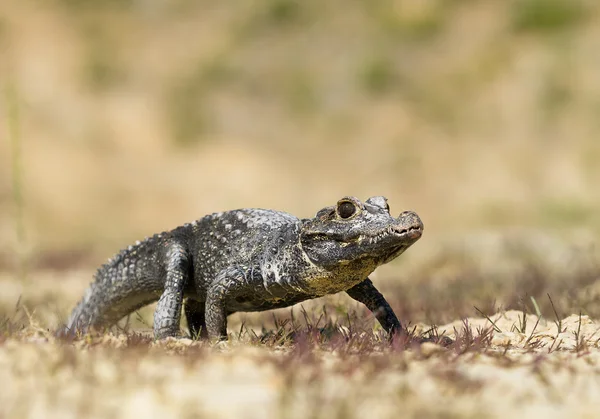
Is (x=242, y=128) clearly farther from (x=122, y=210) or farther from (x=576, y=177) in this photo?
(x=576, y=177)

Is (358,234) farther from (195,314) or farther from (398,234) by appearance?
(195,314)

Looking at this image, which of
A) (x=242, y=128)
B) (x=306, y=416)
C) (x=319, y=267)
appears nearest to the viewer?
(x=306, y=416)

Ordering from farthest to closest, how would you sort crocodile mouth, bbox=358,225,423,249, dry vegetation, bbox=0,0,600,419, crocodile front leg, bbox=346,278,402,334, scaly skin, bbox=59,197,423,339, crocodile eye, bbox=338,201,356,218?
1. dry vegetation, bbox=0,0,600,419
2. crocodile front leg, bbox=346,278,402,334
3. crocodile eye, bbox=338,201,356,218
4. scaly skin, bbox=59,197,423,339
5. crocodile mouth, bbox=358,225,423,249

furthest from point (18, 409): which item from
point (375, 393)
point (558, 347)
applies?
point (558, 347)

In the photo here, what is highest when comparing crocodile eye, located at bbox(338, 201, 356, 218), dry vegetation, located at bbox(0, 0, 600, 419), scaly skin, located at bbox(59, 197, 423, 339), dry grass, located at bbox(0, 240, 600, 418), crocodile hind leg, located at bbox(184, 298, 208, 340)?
dry vegetation, located at bbox(0, 0, 600, 419)

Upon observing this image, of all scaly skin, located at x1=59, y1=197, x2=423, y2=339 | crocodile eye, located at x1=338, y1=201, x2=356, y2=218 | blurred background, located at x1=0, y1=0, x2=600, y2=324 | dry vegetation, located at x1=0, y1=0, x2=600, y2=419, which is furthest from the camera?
blurred background, located at x1=0, y1=0, x2=600, y2=324

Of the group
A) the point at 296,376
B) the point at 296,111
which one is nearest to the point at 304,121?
the point at 296,111

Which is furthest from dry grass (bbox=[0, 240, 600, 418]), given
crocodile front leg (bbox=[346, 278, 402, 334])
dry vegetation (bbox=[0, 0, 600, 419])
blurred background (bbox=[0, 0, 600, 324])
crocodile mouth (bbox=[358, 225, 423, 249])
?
blurred background (bbox=[0, 0, 600, 324])

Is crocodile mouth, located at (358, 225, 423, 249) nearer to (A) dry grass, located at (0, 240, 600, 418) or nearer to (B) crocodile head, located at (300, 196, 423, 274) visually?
(B) crocodile head, located at (300, 196, 423, 274)
